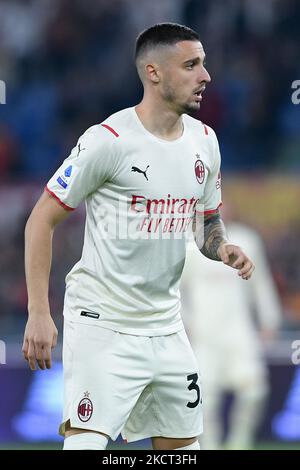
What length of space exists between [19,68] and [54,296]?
3.59 m

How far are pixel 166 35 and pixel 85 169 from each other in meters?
0.72

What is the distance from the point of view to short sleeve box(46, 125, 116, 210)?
15.9 ft

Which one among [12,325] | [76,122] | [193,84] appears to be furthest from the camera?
[76,122]

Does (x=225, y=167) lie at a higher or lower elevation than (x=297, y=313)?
higher

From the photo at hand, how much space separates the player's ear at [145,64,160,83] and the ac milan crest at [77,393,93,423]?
1.42 metres

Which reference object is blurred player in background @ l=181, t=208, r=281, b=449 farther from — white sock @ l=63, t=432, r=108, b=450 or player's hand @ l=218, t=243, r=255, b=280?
white sock @ l=63, t=432, r=108, b=450

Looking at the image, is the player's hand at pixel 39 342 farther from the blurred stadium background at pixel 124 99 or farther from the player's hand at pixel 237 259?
the blurred stadium background at pixel 124 99

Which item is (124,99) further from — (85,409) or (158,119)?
(85,409)

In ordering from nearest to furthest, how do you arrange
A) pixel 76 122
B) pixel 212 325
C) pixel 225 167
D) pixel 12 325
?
pixel 212 325
pixel 12 325
pixel 225 167
pixel 76 122

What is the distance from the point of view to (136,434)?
509cm

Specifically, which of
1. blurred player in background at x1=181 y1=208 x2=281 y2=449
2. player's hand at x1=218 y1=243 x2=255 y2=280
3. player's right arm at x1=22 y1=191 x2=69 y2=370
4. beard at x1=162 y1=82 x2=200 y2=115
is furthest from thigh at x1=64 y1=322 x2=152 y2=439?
blurred player in background at x1=181 y1=208 x2=281 y2=449

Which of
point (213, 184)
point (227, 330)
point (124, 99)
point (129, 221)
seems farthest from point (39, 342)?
point (124, 99)

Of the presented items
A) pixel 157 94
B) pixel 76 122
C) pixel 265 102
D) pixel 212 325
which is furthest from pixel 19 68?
pixel 157 94

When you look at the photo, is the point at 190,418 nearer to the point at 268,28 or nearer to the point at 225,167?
the point at 225,167
